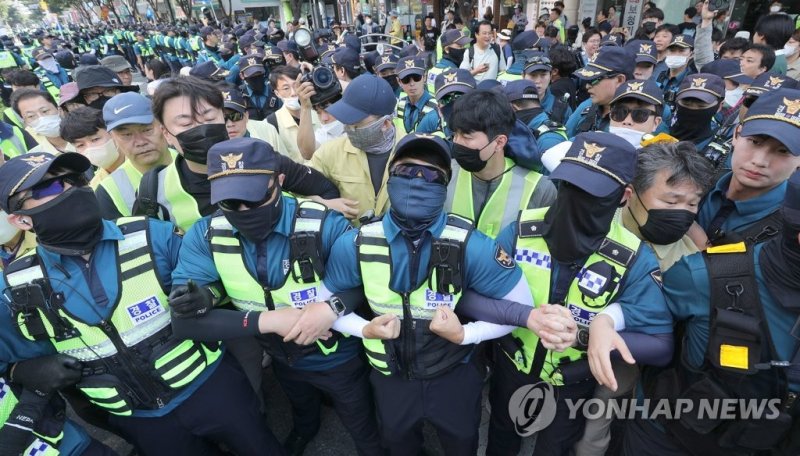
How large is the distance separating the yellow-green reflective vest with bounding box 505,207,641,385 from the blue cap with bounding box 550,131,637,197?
296mm

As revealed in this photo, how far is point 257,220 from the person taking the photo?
199cm

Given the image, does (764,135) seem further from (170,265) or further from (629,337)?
(170,265)

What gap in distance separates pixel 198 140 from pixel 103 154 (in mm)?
1372

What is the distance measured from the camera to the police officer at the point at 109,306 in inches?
75.4

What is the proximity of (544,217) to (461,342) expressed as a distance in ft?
2.48

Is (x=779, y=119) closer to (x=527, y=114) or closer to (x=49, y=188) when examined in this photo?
(x=527, y=114)

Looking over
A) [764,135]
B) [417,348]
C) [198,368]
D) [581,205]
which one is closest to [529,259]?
[581,205]

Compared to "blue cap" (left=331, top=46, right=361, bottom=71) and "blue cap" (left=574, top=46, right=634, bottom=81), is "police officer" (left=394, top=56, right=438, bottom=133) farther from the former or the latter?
"blue cap" (left=574, top=46, right=634, bottom=81)

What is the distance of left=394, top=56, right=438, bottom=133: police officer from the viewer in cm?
505

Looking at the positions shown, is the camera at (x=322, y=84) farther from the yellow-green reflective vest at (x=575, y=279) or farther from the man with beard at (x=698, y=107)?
the man with beard at (x=698, y=107)

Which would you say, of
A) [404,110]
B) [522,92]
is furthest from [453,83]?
[404,110]

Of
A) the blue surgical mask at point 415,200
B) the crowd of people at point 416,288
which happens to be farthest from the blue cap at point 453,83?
the blue surgical mask at point 415,200

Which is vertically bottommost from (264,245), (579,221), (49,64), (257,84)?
(264,245)

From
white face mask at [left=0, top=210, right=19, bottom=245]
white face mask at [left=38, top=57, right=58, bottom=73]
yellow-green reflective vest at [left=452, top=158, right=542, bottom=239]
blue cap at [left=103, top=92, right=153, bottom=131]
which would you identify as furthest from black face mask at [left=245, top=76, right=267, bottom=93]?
white face mask at [left=38, top=57, right=58, bottom=73]
